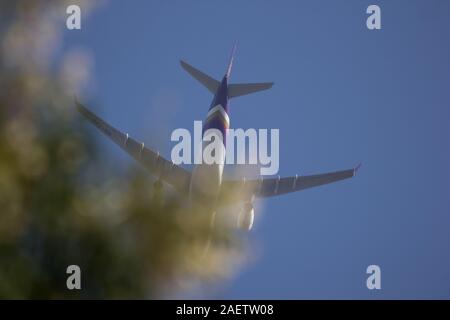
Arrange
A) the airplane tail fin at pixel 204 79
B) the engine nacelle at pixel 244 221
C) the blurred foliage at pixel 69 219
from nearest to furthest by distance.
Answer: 1. the blurred foliage at pixel 69 219
2. the engine nacelle at pixel 244 221
3. the airplane tail fin at pixel 204 79

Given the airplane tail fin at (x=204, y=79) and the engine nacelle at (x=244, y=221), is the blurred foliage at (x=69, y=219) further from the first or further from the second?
the airplane tail fin at (x=204, y=79)

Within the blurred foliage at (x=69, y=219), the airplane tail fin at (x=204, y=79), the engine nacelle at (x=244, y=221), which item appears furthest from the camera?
the airplane tail fin at (x=204, y=79)

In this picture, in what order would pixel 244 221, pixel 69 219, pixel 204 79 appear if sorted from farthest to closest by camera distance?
1. pixel 204 79
2. pixel 244 221
3. pixel 69 219

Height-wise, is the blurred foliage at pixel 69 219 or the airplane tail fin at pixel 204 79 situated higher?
the airplane tail fin at pixel 204 79

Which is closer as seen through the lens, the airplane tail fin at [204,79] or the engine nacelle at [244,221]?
the engine nacelle at [244,221]

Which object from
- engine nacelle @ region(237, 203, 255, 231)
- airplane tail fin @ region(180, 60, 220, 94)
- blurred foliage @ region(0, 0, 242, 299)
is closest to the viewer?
blurred foliage @ region(0, 0, 242, 299)

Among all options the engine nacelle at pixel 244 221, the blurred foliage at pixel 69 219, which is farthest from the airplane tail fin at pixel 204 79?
the blurred foliage at pixel 69 219

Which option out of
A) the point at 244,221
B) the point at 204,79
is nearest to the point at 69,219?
the point at 244,221

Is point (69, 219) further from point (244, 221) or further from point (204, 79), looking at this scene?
point (204, 79)

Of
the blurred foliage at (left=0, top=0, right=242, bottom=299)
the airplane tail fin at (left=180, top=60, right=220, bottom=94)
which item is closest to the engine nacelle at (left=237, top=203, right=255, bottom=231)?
the blurred foliage at (left=0, top=0, right=242, bottom=299)

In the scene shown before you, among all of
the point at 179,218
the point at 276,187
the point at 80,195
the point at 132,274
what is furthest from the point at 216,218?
the point at 276,187

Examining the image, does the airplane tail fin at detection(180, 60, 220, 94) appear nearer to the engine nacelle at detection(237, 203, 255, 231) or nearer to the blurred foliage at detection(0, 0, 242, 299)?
the engine nacelle at detection(237, 203, 255, 231)

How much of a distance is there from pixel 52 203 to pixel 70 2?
8.47 ft

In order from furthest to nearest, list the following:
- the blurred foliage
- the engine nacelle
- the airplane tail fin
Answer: the airplane tail fin
the engine nacelle
the blurred foliage
